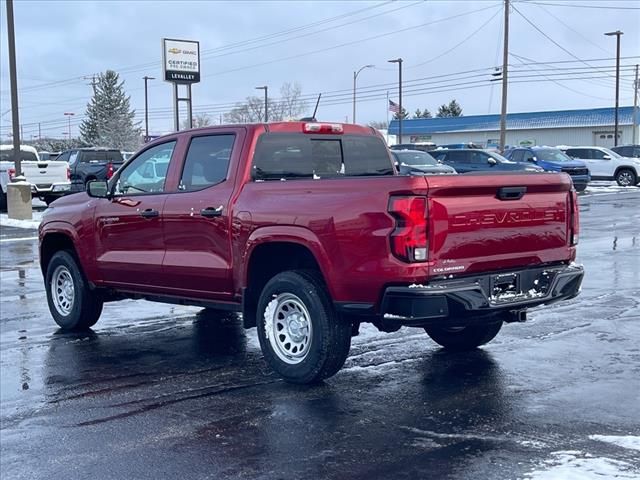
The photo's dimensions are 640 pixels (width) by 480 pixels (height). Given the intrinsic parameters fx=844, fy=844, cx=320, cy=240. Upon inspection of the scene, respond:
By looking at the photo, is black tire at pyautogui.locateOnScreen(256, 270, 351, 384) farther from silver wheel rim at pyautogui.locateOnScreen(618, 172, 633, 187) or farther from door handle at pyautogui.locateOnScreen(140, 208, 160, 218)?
silver wheel rim at pyautogui.locateOnScreen(618, 172, 633, 187)

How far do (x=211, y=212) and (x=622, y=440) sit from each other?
3.55 metres

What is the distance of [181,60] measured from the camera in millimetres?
34656

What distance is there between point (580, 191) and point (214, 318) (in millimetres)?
27004

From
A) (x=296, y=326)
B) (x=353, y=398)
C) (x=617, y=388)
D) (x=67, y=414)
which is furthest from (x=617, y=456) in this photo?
(x=67, y=414)

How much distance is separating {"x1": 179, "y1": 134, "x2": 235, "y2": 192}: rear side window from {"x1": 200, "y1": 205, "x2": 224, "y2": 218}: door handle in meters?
0.25

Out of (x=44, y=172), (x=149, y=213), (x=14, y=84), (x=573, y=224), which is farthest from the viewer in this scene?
(x=44, y=172)

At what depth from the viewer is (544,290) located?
624cm

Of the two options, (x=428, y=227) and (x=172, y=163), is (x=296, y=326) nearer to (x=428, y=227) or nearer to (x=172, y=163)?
(x=428, y=227)

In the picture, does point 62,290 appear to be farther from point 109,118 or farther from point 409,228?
point 109,118

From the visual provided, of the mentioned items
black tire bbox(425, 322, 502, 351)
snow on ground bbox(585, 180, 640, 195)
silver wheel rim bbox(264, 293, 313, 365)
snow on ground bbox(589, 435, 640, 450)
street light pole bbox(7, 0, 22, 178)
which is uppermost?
street light pole bbox(7, 0, 22, 178)

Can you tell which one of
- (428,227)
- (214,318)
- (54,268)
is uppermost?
(428,227)

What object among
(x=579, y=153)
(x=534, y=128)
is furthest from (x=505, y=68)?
(x=534, y=128)

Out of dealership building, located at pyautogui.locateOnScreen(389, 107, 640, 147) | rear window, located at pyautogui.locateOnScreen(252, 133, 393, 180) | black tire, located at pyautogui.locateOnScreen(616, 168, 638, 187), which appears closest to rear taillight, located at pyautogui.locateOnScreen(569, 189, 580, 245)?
rear window, located at pyautogui.locateOnScreen(252, 133, 393, 180)

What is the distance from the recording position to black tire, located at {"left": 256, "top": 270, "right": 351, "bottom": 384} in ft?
20.0
